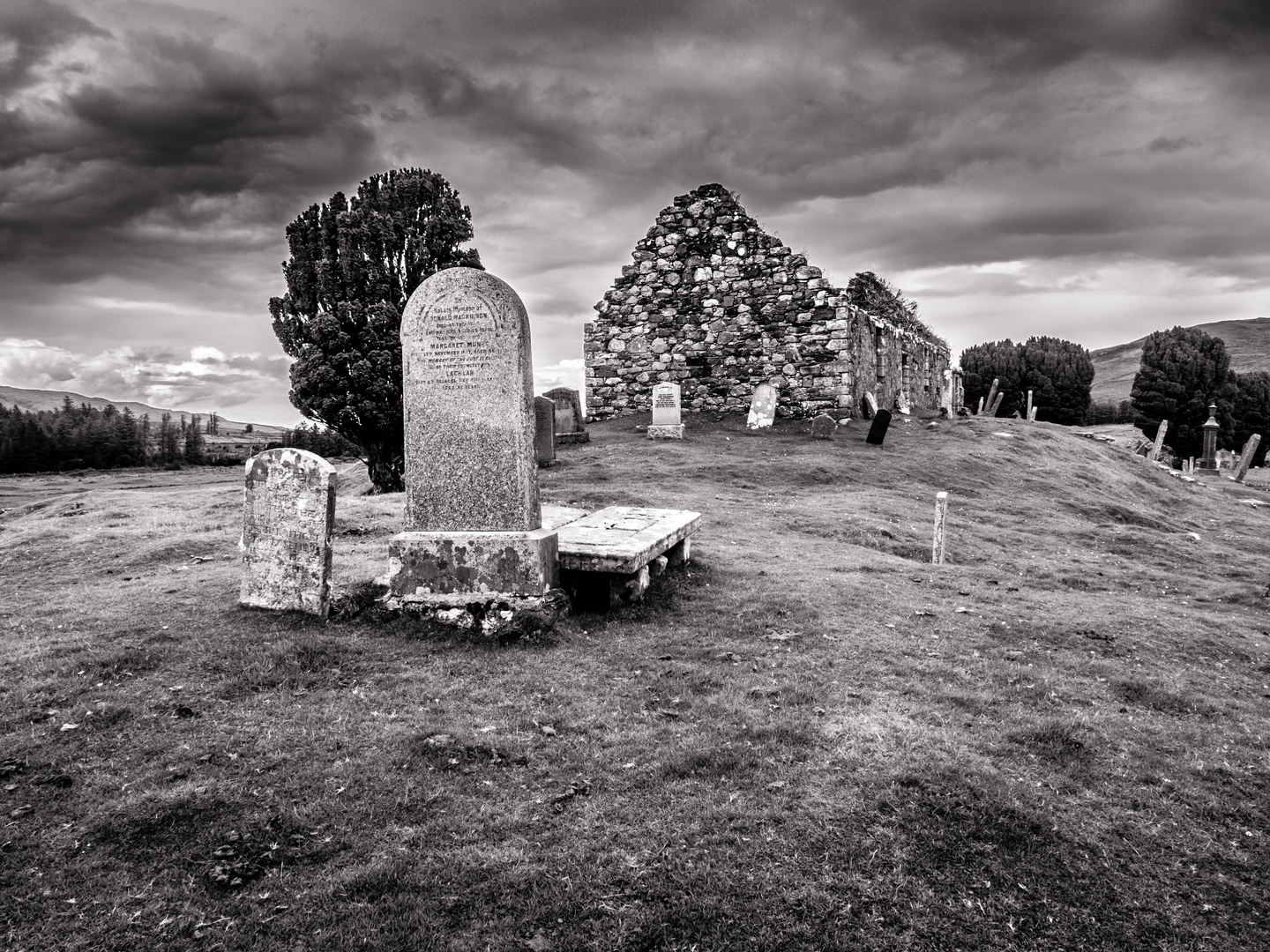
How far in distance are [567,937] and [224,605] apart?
5769 millimetres

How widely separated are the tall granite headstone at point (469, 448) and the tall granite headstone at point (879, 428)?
1596cm

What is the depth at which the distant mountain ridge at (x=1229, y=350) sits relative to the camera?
13200 centimetres

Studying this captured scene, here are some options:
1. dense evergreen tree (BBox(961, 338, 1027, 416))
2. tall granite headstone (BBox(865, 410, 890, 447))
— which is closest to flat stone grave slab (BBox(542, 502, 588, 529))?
tall granite headstone (BBox(865, 410, 890, 447))

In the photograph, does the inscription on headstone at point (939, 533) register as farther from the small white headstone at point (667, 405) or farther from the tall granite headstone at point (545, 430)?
the small white headstone at point (667, 405)

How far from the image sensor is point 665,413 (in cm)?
2178

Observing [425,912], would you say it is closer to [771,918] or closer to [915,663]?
[771,918]

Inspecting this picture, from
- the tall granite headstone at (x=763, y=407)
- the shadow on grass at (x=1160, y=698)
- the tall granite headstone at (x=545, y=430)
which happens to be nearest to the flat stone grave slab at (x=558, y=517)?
the shadow on grass at (x=1160, y=698)

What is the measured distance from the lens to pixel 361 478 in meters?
19.9

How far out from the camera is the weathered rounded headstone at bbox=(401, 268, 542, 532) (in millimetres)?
6949

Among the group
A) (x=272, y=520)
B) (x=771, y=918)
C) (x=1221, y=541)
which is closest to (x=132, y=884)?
(x=771, y=918)

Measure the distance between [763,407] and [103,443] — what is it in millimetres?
38902

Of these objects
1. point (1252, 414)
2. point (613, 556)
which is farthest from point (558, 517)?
point (1252, 414)

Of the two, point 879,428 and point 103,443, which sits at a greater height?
point 879,428

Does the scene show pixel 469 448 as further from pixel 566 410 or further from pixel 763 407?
pixel 763 407
